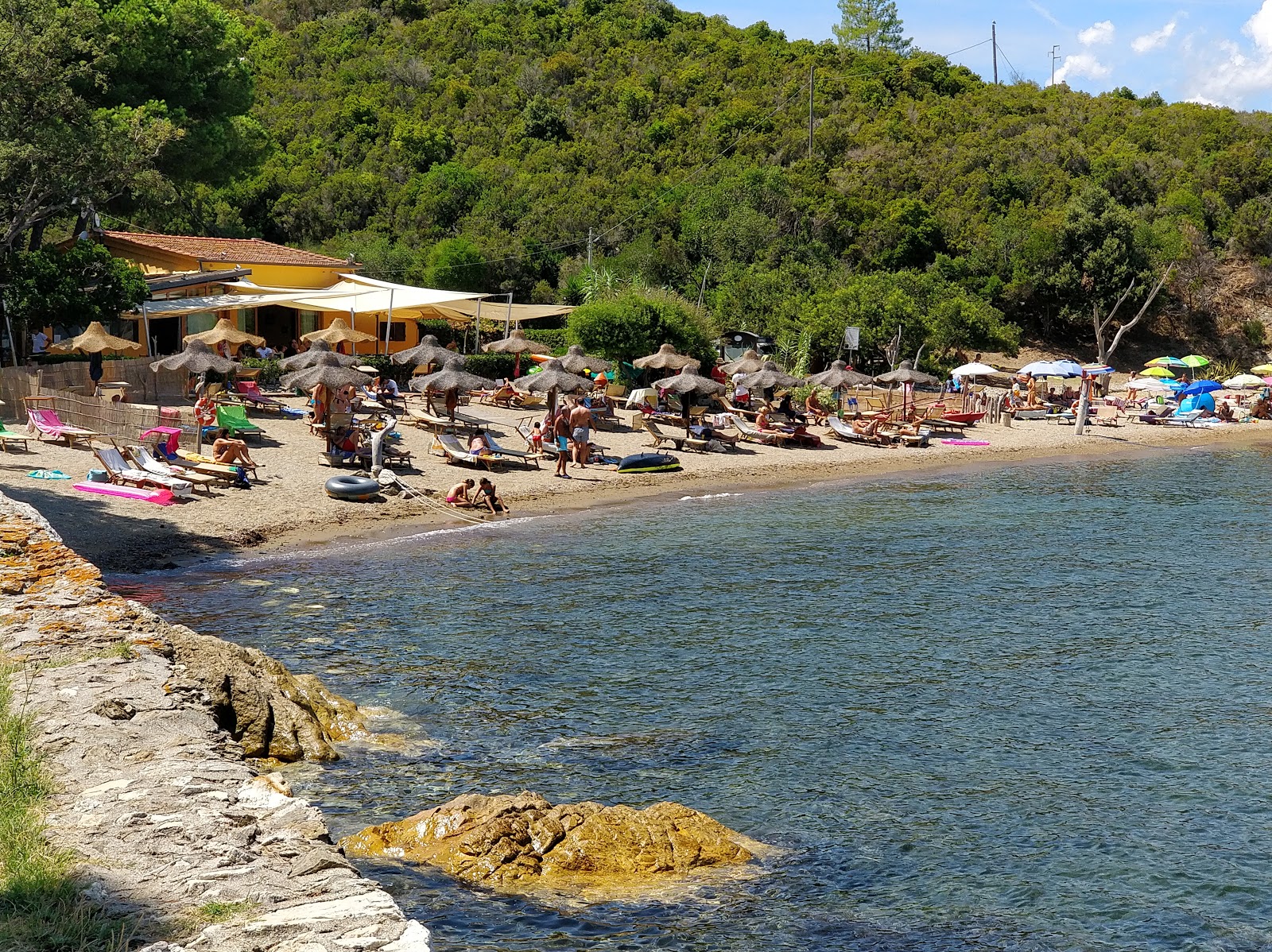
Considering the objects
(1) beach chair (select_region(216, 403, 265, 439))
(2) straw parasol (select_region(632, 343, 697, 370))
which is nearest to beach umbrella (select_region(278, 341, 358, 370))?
(1) beach chair (select_region(216, 403, 265, 439))

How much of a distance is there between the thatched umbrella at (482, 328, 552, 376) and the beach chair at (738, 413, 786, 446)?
694 cm

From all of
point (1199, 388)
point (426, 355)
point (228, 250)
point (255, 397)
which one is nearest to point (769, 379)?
point (426, 355)

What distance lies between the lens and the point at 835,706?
12883 mm

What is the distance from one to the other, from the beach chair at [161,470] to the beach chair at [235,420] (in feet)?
8.82

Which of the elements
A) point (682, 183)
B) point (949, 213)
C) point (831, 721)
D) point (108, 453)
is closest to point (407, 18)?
point (682, 183)

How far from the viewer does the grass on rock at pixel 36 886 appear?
5512 millimetres

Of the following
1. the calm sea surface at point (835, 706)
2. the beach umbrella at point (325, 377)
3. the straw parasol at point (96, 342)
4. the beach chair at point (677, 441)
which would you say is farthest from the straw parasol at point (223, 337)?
the calm sea surface at point (835, 706)

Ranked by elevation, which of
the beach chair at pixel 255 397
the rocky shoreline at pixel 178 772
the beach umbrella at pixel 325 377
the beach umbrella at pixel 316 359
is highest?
the beach umbrella at pixel 316 359

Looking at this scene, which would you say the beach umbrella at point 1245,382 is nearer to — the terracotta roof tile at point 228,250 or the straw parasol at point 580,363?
the straw parasol at point 580,363

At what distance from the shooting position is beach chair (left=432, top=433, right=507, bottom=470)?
25781 mm

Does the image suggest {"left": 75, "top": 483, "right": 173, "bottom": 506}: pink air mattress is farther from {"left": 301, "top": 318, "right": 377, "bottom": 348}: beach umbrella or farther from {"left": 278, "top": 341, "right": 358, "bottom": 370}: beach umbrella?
{"left": 301, "top": 318, "right": 377, "bottom": 348}: beach umbrella

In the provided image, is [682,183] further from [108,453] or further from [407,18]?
[108,453]

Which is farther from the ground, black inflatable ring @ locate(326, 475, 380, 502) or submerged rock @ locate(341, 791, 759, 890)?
black inflatable ring @ locate(326, 475, 380, 502)

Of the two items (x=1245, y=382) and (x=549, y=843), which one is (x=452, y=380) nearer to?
(x=549, y=843)
